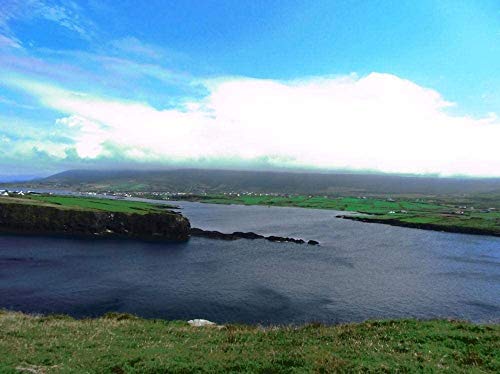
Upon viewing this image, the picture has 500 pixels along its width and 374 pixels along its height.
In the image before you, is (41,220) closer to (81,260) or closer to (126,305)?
(81,260)

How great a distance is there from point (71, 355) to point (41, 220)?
125695mm

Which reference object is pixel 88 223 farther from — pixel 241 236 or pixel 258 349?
pixel 258 349

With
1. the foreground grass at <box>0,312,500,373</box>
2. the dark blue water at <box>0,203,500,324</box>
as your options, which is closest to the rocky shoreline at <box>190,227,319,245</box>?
the dark blue water at <box>0,203,500,324</box>

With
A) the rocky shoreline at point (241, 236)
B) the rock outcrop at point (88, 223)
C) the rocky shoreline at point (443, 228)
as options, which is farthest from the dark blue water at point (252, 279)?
the rocky shoreline at point (443, 228)

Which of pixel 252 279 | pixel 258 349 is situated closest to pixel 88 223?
pixel 252 279

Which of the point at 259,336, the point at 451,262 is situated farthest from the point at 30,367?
the point at 451,262

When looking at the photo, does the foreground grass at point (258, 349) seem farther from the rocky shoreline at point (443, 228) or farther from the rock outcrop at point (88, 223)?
the rocky shoreline at point (443, 228)

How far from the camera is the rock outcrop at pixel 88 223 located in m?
128

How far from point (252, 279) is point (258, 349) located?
5514cm

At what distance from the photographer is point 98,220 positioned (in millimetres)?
131250

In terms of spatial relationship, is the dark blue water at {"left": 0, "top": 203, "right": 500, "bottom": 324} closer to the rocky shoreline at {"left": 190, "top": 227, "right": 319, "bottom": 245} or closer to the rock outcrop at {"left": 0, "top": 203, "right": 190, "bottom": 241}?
the rocky shoreline at {"left": 190, "top": 227, "right": 319, "bottom": 245}

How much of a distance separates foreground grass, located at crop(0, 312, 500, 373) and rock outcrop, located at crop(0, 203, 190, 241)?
344 feet

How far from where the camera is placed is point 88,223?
130250 millimetres

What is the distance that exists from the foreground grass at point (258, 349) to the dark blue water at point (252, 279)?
1085 inches
